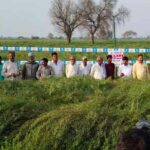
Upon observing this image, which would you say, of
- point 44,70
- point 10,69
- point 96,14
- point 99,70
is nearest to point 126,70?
point 99,70

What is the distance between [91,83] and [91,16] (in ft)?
203

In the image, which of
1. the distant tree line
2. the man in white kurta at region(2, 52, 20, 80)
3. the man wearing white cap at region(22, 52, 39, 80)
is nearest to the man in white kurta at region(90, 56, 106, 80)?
the man wearing white cap at region(22, 52, 39, 80)

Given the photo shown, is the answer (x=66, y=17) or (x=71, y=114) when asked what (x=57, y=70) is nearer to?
(x=71, y=114)

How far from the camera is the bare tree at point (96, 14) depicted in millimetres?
69062

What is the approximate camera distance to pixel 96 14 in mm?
70938

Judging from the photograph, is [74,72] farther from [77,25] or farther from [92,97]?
[77,25]

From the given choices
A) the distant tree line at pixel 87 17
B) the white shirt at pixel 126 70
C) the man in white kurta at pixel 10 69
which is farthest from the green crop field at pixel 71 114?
the distant tree line at pixel 87 17

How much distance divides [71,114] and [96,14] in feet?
210

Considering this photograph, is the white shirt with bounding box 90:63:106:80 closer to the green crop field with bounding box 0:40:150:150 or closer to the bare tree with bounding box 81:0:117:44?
the green crop field with bounding box 0:40:150:150

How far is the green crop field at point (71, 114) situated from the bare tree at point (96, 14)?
59698 millimetres

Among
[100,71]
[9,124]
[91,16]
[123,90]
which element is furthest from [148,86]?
[91,16]

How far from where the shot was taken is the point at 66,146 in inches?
290

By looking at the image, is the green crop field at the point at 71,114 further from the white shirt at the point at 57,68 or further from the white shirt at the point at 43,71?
the white shirt at the point at 57,68

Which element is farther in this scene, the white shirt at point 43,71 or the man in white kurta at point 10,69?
the man in white kurta at point 10,69
